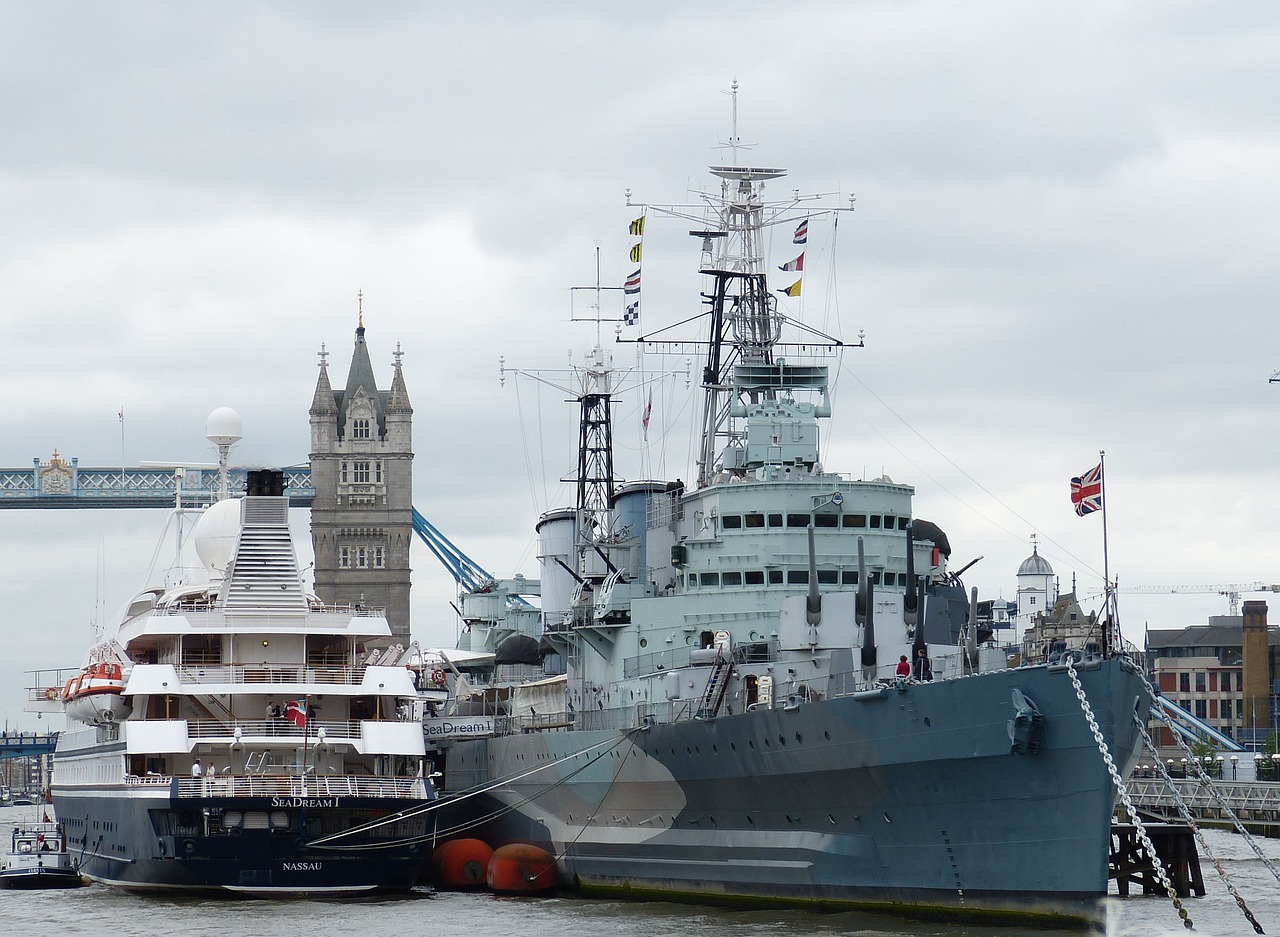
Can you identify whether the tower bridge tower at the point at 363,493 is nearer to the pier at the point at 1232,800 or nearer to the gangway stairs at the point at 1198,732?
the gangway stairs at the point at 1198,732

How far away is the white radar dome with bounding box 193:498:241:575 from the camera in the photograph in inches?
1553

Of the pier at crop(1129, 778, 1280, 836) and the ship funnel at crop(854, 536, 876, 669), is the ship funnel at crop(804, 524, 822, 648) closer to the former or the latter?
the ship funnel at crop(854, 536, 876, 669)

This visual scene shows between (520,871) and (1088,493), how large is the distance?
13.9 meters

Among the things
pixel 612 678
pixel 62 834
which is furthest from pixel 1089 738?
pixel 62 834

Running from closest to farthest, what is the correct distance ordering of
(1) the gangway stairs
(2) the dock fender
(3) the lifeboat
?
(2) the dock fender < (3) the lifeboat < (1) the gangway stairs

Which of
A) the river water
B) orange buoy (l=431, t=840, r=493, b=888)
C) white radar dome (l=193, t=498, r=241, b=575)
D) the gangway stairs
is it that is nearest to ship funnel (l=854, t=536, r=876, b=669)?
the river water

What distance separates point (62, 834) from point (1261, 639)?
64.9 m

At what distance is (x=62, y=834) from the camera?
4134 cm

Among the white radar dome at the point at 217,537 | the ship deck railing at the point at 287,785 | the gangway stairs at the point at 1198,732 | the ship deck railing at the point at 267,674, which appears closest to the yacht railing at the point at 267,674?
the ship deck railing at the point at 267,674

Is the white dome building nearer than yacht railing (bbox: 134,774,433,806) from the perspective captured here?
No

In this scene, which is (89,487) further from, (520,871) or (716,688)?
(716,688)

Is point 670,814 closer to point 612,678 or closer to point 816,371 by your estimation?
point 612,678

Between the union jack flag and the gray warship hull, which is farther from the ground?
the union jack flag

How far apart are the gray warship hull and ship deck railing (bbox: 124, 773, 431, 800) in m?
3.80
